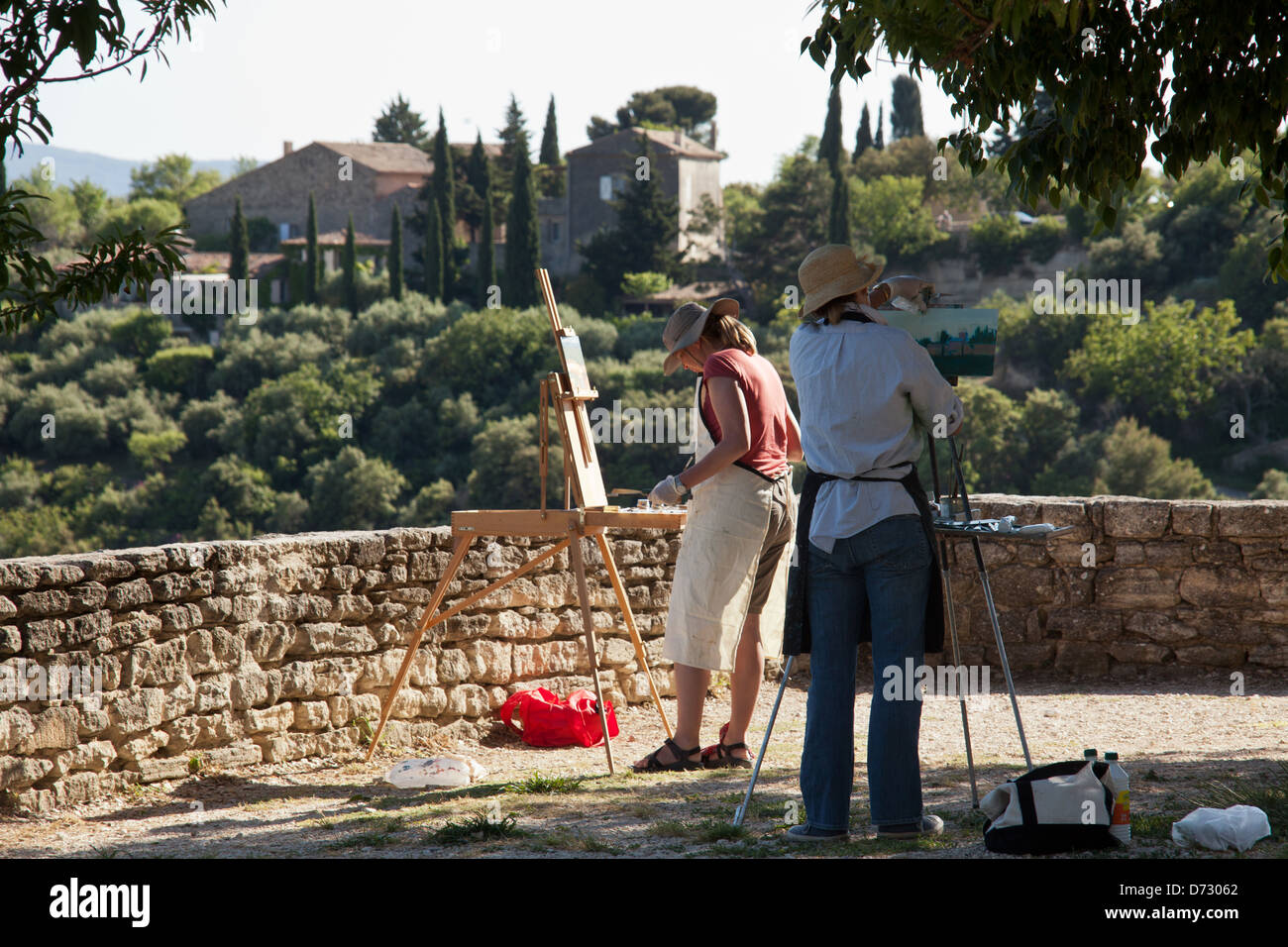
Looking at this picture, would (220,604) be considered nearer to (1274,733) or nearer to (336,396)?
(1274,733)

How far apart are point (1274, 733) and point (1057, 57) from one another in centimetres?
266

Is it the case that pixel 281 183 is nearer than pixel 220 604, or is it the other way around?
pixel 220 604

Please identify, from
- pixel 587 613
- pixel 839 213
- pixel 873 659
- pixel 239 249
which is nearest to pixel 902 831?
pixel 873 659

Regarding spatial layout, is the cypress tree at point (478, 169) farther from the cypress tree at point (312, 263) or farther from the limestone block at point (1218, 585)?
the limestone block at point (1218, 585)

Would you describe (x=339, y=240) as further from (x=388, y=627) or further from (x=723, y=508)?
(x=723, y=508)

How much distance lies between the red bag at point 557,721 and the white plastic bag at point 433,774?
28.1 inches

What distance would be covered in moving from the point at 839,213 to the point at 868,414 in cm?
4955

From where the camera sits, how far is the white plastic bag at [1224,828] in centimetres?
282

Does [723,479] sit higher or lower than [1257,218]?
lower

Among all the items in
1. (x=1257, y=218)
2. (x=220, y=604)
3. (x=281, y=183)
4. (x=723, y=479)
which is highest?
(x=281, y=183)

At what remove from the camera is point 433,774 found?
4270 millimetres

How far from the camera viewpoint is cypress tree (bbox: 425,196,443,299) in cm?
5259

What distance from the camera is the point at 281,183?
6316cm
